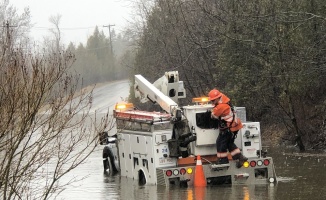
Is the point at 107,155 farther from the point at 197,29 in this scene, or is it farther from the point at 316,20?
the point at 197,29

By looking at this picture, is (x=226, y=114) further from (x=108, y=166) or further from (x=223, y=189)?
(x=108, y=166)

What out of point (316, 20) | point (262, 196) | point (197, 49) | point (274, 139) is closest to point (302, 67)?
point (316, 20)

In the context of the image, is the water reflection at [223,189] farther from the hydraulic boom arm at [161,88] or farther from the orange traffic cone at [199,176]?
the hydraulic boom arm at [161,88]

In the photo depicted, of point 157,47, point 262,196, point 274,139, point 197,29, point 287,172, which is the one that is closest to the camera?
point 262,196

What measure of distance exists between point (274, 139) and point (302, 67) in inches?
202

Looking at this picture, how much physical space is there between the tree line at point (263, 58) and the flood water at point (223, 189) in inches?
210

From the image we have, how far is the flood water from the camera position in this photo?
15.4m

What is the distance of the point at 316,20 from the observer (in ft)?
88.5

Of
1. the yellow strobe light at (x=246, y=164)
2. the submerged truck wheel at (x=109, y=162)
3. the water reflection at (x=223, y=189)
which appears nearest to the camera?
the water reflection at (x=223, y=189)

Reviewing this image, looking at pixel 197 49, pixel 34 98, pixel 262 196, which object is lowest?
pixel 262 196

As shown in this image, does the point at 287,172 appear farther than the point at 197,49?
No

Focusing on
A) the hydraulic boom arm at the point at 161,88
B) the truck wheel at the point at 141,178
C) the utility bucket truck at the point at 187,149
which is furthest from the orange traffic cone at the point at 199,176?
the hydraulic boom arm at the point at 161,88

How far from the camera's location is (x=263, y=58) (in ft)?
95.4

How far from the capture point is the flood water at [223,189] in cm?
1544
